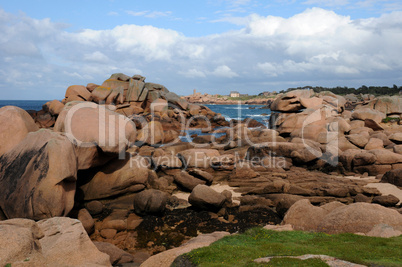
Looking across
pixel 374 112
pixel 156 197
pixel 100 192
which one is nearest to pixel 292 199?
pixel 156 197

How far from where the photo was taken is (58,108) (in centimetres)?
4759

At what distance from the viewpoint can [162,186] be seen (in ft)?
67.8

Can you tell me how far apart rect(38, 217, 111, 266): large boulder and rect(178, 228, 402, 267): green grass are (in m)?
2.86

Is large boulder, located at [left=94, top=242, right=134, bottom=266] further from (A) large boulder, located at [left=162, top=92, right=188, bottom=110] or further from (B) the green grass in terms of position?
(A) large boulder, located at [left=162, top=92, right=188, bottom=110]

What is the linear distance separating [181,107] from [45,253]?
182ft

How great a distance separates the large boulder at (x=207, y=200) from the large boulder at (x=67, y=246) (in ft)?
25.1

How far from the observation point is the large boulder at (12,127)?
53.3 feet

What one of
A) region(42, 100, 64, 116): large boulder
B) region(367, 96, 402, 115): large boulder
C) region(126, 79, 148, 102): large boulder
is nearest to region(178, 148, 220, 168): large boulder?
region(42, 100, 64, 116): large boulder

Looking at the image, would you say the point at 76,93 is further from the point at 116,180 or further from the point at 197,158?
the point at 116,180

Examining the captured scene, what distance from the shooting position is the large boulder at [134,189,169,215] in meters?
16.1

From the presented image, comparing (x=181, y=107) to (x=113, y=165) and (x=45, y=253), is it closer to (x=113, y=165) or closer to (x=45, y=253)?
(x=113, y=165)

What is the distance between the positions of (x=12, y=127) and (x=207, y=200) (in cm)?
1106

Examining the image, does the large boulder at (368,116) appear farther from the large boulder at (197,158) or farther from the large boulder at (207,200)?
the large boulder at (207,200)

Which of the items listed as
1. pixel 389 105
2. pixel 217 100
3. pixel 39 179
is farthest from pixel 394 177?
pixel 217 100
